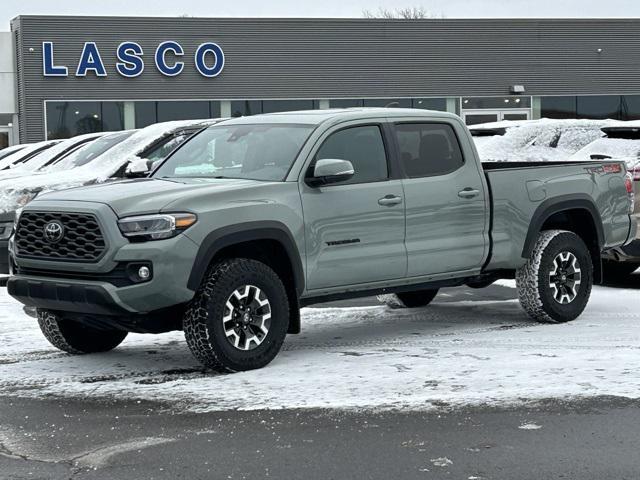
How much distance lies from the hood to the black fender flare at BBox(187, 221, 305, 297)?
0.30 metres

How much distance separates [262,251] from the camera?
810 centimetres

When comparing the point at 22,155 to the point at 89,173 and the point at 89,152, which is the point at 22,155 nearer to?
the point at 89,152

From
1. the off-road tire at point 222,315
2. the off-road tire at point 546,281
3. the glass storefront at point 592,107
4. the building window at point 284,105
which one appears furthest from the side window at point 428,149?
the glass storefront at point 592,107

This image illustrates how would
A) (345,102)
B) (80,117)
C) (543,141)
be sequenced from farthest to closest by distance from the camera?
1. (345,102)
2. (80,117)
3. (543,141)

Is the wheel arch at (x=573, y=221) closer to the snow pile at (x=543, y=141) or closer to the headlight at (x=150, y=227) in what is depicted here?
the headlight at (x=150, y=227)

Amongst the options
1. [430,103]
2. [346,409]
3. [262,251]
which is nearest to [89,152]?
[262,251]

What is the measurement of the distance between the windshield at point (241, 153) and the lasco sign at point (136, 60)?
28.3 meters

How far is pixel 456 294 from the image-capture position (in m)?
12.4

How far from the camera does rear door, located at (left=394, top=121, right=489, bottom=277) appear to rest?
8797 mm

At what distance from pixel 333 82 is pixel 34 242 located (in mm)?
32243

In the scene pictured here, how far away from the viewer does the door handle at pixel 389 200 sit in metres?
8.55

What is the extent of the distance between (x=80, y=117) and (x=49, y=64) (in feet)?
6.09

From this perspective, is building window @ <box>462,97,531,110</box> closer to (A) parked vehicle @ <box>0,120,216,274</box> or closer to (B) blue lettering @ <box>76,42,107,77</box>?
(B) blue lettering @ <box>76,42,107,77</box>

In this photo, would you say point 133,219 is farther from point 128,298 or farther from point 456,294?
point 456,294
